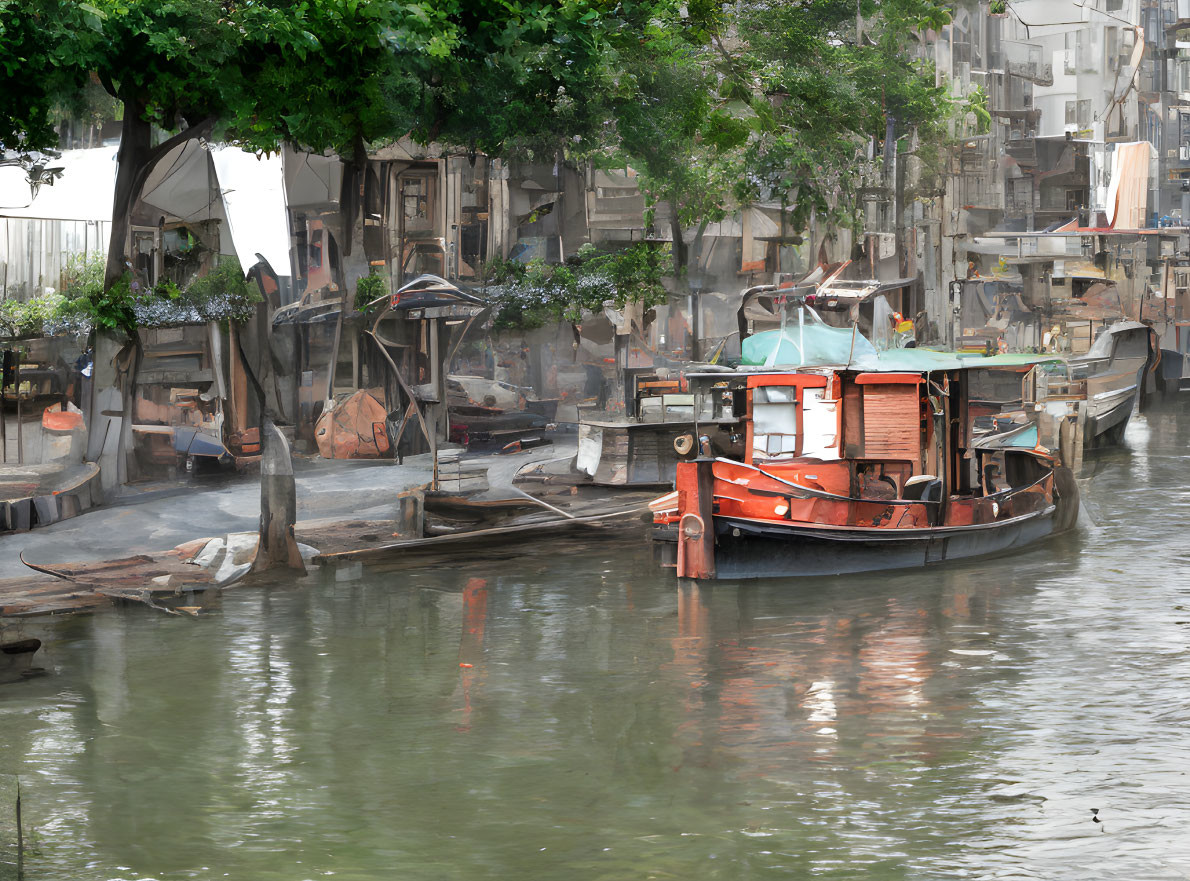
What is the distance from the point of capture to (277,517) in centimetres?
1877

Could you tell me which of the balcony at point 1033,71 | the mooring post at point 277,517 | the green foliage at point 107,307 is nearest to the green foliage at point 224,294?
the green foliage at point 107,307

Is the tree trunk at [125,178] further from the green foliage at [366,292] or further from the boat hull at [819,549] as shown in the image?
the boat hull at [819,549]

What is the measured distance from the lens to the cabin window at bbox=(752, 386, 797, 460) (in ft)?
66.7

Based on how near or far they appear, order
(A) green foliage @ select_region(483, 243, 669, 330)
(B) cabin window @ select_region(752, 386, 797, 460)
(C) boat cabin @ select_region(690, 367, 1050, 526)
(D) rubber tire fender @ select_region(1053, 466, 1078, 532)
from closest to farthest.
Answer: (C) boat cabin @ select_region(690, 367, 1050, 526)
(B) cabin window @ select_region(752, 386, 797, 460)
(D) rubber tire fender @ select_region(1053, 466, 1078, 532)
(A) green foliage @ select_region(483, 243, 669, 330)

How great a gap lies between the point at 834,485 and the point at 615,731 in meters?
8.64

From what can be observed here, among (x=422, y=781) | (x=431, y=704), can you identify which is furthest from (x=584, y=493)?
(x=422, y=781)

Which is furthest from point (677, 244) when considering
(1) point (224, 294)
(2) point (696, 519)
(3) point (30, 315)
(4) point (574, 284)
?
(3) point (30, 315)

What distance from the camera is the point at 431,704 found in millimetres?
13211

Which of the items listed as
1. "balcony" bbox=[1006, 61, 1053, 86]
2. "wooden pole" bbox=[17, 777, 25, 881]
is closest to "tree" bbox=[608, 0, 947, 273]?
"wooden pole" bbox=[17, 777, 25, 881]

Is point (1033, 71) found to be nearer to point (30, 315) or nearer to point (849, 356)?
point (849, 356)

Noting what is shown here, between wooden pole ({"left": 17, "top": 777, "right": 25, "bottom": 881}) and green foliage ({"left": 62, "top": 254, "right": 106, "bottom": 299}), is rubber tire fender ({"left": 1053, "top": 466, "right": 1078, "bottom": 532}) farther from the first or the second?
wooden pole ({"left": 17, "top": 777, "right": 25, "bottom": 881})

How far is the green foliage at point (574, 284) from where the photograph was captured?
24.2 metres

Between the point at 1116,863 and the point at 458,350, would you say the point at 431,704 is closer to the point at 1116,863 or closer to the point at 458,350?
the point at 1116,863

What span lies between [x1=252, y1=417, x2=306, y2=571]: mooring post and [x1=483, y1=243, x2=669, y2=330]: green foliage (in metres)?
6.22
